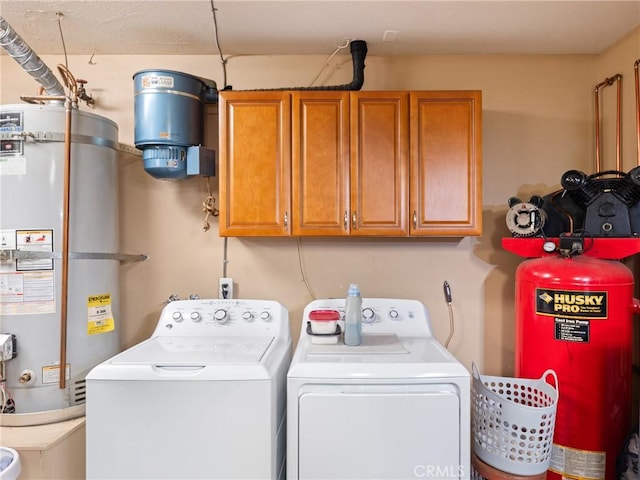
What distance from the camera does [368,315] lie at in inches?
78.6

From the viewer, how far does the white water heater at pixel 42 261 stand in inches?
70.5

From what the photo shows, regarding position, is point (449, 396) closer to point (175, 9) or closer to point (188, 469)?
point (188, 469)

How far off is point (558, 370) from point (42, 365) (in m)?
2.33

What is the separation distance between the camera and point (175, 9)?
1.89m

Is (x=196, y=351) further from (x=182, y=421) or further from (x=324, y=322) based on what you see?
(x=324, y=322)

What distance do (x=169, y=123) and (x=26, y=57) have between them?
666mm

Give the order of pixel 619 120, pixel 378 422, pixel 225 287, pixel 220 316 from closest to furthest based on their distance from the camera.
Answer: pixel 378 422 < pixel 220 316 < pixel 619 120 < pixel 225 287

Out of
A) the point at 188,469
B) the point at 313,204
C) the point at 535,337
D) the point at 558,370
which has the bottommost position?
the point at 188,469

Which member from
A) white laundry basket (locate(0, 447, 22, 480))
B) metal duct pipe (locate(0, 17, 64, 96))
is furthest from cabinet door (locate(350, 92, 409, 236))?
white laundry basket (locate(0, 447, 22, 480))

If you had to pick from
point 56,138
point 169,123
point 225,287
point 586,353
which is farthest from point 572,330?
point 56,138

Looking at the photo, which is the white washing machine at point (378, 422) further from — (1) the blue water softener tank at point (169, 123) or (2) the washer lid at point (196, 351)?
(1) the blue water softener tank at point (169, 123)

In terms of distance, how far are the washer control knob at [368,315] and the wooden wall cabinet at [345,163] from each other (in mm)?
398

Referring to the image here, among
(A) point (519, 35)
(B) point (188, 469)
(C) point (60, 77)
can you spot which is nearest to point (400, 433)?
(B) point (188, 469)

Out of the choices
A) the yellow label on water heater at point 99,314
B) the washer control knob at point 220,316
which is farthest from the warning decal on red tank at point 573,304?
the yellow label on water heater at point 99,314
